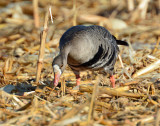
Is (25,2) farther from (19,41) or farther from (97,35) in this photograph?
(97,35)

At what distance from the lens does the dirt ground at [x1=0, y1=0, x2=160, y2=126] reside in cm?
349

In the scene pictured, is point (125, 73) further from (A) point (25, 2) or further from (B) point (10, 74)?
(A) point (25, 2)

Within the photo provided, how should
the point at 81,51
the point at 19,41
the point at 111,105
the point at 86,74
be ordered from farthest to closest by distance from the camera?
1. the point at 19,41
2. the point at 86,74
3. the point at 81,51
4. the point at 111,105

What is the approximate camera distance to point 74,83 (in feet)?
18.4

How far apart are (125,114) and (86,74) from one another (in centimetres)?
266

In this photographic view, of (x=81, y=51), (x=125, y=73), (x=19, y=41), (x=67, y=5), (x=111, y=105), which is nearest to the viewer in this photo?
(x=111, y=105)

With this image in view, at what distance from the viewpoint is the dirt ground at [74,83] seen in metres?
3.49

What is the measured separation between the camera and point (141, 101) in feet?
14.6

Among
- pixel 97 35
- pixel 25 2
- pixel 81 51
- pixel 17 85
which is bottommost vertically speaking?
pixel 17 85

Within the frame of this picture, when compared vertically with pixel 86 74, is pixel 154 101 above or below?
below

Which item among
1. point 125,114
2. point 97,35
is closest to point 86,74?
point 97,35

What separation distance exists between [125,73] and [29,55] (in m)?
2.56

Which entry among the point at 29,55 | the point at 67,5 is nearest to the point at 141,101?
the point at 29,55

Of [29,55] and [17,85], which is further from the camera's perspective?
[29,55]
